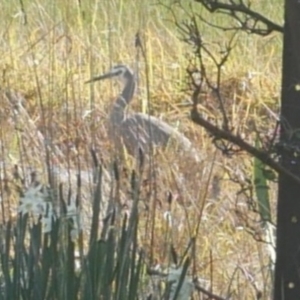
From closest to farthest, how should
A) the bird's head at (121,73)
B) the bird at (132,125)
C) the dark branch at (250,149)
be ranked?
the dark branch at (250,149)
the bird at (132,125)
the bird's head at (121,73)

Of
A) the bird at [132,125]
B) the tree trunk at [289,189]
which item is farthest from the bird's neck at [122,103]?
the tree trunk at [289,189]

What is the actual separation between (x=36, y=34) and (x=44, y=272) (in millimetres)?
3397

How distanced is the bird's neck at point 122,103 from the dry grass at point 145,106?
74mm

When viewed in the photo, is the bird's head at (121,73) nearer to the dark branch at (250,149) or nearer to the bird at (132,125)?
the bird at (132,125)

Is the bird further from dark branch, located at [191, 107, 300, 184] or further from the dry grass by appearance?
dark branch, located at [191, 107, 300, 184]

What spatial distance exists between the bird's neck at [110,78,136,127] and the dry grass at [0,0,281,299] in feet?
0.24

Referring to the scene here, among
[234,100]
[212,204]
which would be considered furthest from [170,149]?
[234,100]

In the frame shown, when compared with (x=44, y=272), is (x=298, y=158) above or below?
above

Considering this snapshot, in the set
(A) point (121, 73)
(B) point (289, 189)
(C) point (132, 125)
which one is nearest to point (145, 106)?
(A) point (121, 73)

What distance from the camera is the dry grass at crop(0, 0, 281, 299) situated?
2.76m

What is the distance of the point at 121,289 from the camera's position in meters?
1.89

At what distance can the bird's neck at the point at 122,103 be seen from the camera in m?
3.84

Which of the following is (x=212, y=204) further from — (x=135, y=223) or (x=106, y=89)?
(x=135, y=223)

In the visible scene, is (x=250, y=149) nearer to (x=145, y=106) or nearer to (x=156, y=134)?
(x=156, y=134)
